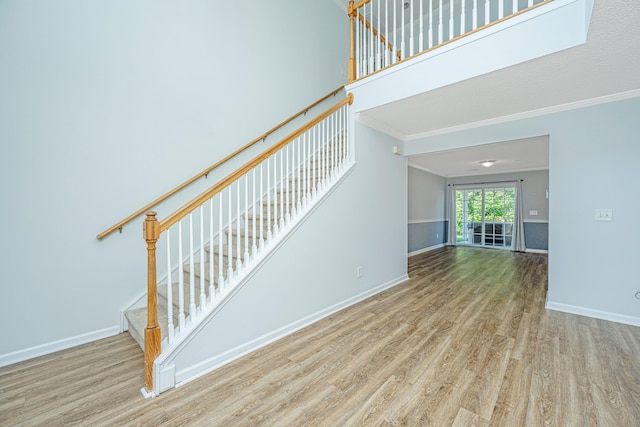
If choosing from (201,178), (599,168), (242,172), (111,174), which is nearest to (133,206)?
(111,174)

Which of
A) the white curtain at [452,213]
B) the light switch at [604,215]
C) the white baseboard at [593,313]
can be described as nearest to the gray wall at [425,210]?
the white curtain at [452,213]

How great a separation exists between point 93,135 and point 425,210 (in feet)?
24.1

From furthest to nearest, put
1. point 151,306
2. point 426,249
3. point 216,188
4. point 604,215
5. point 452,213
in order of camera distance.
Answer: point 452,213
point 426,249
point 604,215
point 216,188
point 151,306

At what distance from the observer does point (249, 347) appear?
87.2 inches

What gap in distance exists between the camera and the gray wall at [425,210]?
23.1ft

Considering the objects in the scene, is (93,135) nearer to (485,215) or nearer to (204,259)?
(204,259)

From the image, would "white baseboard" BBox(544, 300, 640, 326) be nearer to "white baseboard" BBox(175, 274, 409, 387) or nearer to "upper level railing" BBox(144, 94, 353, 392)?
"white baseboard" BBox(175, 274, 409, 387)

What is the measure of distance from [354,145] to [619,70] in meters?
2.43

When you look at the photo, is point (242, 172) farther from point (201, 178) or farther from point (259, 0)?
point (259, 0)

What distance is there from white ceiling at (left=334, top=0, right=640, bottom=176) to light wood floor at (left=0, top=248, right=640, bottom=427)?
7.83ft

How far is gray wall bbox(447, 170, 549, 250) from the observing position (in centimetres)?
716

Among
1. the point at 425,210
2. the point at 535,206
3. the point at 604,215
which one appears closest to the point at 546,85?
the point at 604,215

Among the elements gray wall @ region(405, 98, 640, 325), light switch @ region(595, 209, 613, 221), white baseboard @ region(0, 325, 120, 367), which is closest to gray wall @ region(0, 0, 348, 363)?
white baseboard @ region(0, 325, 120, 367)

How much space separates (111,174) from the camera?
2486 millimetres
